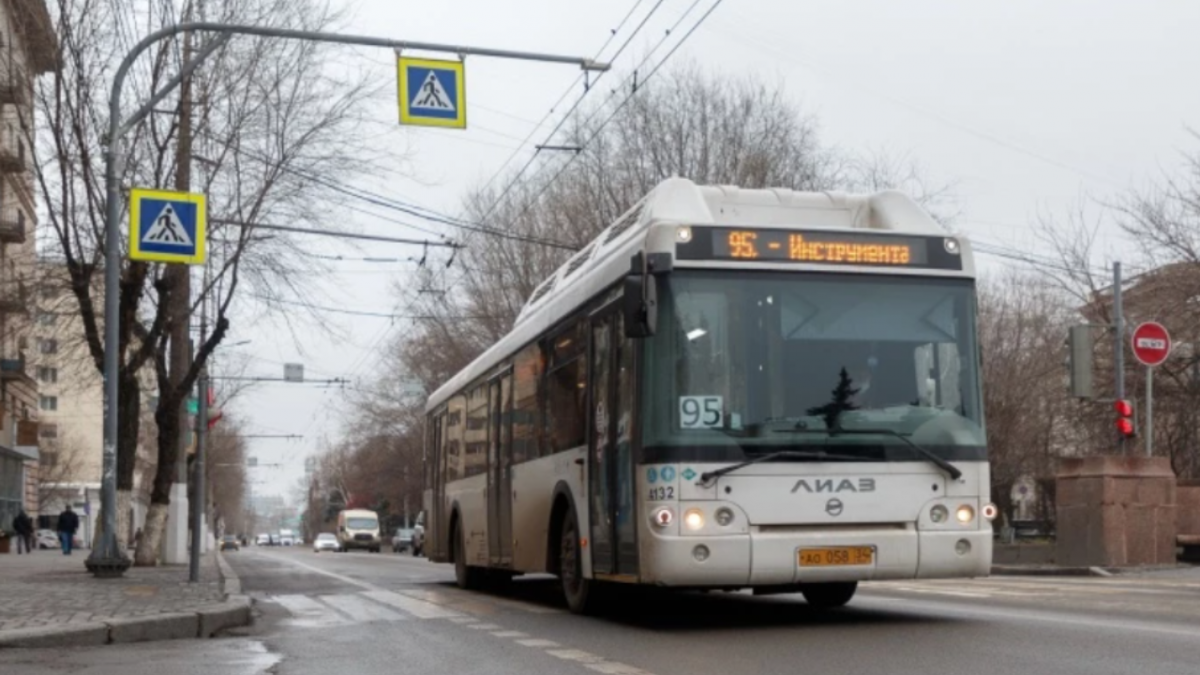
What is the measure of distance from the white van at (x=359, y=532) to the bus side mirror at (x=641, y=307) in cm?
7454

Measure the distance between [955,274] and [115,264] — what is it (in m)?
11.4

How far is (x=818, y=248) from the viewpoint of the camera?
1216cm

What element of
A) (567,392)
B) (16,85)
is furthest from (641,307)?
(16,85)

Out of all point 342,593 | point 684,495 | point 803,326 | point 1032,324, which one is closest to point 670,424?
point 684,495

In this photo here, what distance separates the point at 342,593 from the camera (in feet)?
66.7

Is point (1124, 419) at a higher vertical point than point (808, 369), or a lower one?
higher

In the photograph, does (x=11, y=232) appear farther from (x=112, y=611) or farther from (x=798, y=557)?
(x=798, y=557)

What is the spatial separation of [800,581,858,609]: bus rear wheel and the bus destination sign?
3.03 meters

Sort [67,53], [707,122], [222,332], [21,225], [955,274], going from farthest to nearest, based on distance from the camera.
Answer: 1. [21,225]
2. [707,122]
3. [222,332]
4. [67,53]
5. [955,274]

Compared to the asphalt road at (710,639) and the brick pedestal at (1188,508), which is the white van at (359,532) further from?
the asphalt road at (710,639)

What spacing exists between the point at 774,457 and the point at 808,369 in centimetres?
69

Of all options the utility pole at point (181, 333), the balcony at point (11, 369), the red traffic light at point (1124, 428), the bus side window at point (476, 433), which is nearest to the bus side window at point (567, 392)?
the bus side window at point (476, 433)

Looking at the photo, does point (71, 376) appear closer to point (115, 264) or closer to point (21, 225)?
point (115, 264)

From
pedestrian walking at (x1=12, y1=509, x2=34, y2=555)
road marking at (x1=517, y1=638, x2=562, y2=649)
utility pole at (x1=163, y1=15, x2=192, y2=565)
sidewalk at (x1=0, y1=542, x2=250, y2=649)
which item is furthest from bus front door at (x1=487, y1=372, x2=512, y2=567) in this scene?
pedestrian walking at (x1=12, y1=509, x2=34, y2=555)
